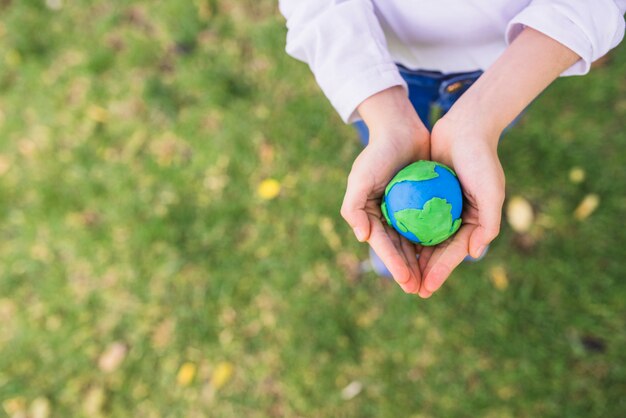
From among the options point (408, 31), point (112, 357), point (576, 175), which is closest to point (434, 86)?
point (408, 31)

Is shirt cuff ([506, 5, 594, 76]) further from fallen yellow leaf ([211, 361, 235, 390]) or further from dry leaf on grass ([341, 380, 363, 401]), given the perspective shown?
fallen yellow leaf ([211, 361, 235, 390])

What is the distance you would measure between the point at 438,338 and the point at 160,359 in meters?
1.46

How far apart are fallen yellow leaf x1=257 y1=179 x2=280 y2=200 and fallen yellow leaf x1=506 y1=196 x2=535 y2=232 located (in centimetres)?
124

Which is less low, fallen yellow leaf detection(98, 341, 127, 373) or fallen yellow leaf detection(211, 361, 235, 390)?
fallen yellow leaf detection(98, 341, 127, 373)

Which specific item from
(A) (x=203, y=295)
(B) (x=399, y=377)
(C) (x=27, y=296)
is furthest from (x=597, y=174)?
(C) (x=27, y=296)

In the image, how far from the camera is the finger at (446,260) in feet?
4.90

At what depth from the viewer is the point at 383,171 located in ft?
5.14

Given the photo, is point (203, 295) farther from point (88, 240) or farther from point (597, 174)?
point (597, 174)

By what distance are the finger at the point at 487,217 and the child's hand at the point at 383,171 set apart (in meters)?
0.21

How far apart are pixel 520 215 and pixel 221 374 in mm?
1739

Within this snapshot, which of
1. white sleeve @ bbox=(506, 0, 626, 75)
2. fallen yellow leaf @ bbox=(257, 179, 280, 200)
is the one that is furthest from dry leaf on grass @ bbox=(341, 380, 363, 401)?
white sleeve @ bbox=(506, 0, 626, 75)

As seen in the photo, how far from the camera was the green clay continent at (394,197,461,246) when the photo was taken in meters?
1.52

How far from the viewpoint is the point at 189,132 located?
3137 millimetres

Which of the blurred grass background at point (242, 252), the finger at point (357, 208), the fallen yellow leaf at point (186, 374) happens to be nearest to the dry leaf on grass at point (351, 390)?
the blurred grass background at point (242, 252)
